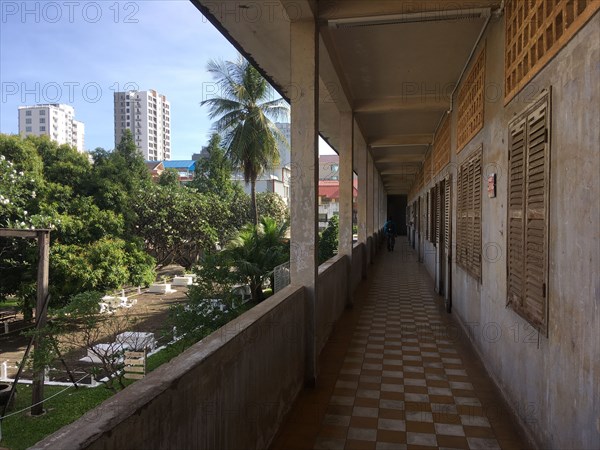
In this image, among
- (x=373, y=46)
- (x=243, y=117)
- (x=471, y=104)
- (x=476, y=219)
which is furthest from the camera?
(x=243, y=117)

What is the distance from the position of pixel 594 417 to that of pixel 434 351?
11.5 feet

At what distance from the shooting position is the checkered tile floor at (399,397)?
10.7 ft

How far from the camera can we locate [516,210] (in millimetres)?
3396

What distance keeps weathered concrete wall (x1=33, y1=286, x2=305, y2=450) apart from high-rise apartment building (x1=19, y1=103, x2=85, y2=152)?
4468cm

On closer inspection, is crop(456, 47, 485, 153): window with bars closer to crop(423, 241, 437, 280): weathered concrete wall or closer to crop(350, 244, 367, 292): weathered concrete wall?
crop(350, 244, 367, 292): weathered concrete wall

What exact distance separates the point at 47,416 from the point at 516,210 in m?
8.83

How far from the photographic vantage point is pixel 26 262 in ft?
45.2

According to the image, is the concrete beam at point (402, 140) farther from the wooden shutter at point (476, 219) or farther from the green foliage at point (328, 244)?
the wooden shutter at point (476, 219)

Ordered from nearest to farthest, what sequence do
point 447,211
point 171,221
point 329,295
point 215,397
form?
point 215,397 → point 329,295 → point 447,211 → point 171,221

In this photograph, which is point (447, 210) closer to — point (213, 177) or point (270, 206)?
point (270, 206)

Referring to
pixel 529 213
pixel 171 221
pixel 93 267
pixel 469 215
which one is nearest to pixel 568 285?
pixel 529 213

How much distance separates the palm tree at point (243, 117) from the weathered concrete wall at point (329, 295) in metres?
10.6

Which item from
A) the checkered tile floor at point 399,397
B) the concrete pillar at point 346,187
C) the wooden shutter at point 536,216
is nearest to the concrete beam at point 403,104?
the concrete pillar at point 346,187

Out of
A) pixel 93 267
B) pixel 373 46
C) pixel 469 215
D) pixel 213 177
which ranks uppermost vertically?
pixel 213 177
